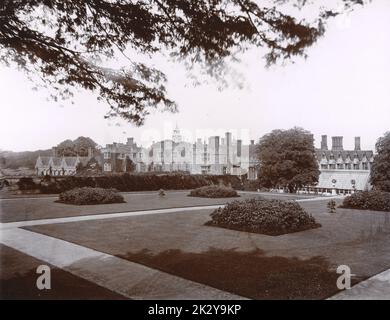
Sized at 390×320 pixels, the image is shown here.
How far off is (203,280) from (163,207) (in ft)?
46.2

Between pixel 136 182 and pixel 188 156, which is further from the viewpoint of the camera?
pixel 188 156

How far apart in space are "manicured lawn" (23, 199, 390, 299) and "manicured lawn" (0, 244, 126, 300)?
191 centimetres

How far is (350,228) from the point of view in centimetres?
1510

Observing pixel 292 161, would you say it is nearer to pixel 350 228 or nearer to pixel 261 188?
pixel 261 188

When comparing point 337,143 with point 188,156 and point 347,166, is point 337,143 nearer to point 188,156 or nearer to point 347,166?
point 347,166

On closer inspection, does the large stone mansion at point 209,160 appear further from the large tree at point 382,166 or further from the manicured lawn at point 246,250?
the manicured lawn at point 246,250

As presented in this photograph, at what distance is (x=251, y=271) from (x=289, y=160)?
31.9m

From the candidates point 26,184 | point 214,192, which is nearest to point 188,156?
point 214,192

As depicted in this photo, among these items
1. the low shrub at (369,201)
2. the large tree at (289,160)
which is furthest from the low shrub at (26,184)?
the large tree at (289,160)

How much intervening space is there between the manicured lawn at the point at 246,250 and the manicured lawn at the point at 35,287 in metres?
1.91

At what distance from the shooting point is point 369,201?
22734 mm

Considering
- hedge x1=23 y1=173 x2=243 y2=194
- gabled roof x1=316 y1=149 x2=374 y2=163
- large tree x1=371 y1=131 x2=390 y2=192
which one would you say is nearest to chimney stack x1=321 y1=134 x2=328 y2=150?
gabled roof x1=316 y1=149 x2=374 y2=163

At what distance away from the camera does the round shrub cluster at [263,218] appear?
13.8 meters

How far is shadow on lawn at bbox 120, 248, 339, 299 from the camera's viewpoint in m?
7.20
